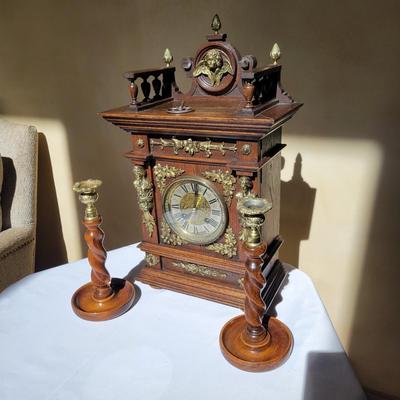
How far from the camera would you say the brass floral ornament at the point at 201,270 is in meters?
1.06

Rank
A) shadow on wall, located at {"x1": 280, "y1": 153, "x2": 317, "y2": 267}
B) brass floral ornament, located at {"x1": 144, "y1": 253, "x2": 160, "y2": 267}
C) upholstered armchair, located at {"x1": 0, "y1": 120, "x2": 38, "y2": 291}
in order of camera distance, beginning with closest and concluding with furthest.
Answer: brass floral ornament, located at {"x1": 144, "y1": 253, "x2": 160, "y2": 267} → shadow on wall, located at {"x1": 280, "y1": 153, "x2": 317, "y2": 267} → upholstered armchair, located at {"x1": 0, "y1": 120, "x2": 38, "y2": 291}

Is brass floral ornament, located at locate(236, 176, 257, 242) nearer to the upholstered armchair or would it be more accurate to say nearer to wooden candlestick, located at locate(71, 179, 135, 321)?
wooden candlestick, located at locate(71, 179, 135, 321)

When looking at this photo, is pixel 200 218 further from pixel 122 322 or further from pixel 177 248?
pixel 122 322

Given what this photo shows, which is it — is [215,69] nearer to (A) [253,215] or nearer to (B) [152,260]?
(A) [253,215]

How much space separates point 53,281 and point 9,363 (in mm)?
320

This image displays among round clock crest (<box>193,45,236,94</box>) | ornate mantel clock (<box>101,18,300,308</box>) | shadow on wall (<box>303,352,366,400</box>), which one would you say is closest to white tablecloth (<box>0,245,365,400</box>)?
shadow on wall (<box>303,352,366,400</box>)

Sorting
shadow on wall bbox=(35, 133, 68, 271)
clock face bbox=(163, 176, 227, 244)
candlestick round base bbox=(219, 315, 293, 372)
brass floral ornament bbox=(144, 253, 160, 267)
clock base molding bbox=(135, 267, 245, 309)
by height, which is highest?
clock face bbox=(163, 176, 227, 244)

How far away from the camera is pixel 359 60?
1190mm

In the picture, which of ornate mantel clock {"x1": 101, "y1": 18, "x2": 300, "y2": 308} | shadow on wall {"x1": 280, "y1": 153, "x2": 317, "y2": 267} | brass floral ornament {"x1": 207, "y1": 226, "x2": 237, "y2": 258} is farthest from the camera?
shadow on wall {"x1": 280, "y1": 153, "x2": 317, "y2": 267}

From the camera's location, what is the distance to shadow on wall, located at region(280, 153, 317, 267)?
4.65 feet

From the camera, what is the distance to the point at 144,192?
1050 millimetres

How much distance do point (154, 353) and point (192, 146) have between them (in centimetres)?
48

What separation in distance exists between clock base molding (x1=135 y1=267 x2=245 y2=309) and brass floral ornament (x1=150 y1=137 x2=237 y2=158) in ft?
1.15

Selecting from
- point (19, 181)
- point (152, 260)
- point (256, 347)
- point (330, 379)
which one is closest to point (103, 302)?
point (152, 260)
